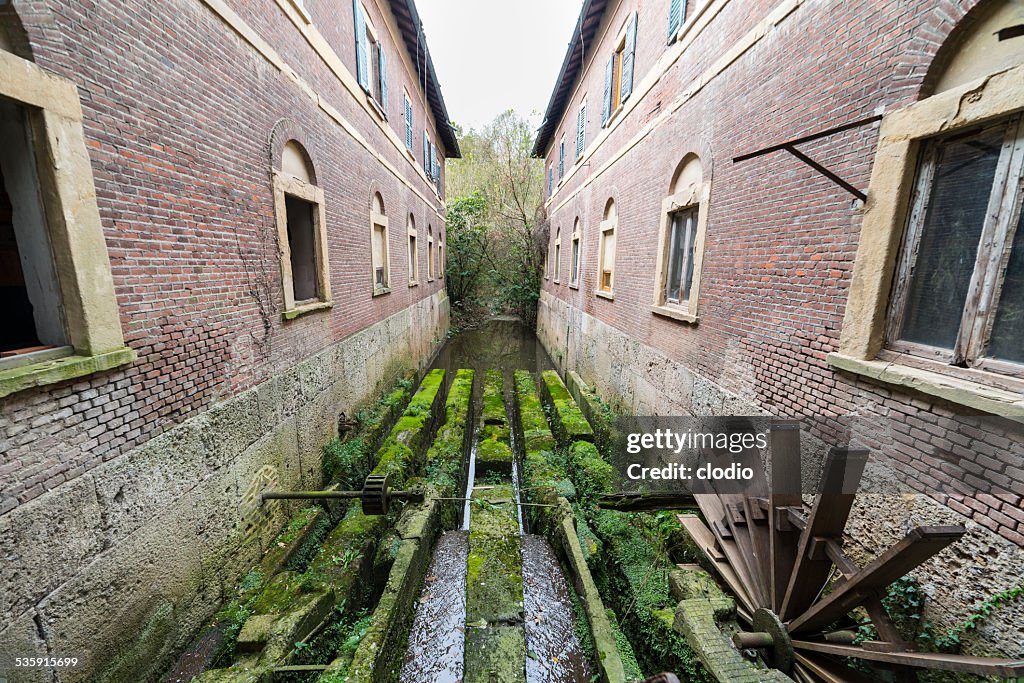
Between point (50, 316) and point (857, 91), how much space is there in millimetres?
6272

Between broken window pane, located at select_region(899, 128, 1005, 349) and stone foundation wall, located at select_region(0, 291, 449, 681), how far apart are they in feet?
19.5

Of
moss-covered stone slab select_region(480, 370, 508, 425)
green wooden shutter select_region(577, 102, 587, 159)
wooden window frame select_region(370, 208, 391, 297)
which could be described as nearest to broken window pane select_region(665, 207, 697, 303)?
moss-covered stone slab select_region(480, 370, 508, 425)

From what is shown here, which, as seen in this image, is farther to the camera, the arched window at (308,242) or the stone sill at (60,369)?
the arched window at (308,242)

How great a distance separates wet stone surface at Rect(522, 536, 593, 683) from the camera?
10.1 feet

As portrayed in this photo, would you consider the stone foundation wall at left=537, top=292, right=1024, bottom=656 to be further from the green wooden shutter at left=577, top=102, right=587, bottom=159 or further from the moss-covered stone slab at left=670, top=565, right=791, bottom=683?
the green wooden shutter at left=577, top=102, right=587, bottom=159

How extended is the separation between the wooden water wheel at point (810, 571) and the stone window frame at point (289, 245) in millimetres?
5597

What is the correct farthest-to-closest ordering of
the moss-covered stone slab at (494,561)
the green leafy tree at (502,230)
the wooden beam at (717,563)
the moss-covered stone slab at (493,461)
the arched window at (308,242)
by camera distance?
1. the green leafy tree at (502,230)
2. the moss-covered stone slab at (493,461)
3. the arched window at (308,242)
4. the moss-covered stone slab at (494,561)
5. the wooden beam at (717,563)

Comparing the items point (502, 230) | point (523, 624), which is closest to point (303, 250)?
point (523, 624)

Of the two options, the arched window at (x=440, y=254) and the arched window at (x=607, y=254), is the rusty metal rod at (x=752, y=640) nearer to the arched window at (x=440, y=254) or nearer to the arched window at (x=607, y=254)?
the arched window at (x=607, y=254)

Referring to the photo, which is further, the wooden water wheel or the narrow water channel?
the narrow water channel

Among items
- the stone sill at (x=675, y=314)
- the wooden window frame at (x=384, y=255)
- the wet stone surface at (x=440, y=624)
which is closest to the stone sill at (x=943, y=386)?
the stone sill at (x=675, y=314)

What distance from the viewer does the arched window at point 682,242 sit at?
5.38 meters

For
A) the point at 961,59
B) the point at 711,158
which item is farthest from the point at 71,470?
the point at 711,158

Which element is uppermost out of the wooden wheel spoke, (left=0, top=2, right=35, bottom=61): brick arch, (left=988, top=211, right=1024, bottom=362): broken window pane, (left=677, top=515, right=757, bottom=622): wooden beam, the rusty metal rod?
(left=0, top=2, right=35, bottom=61): brick arch
